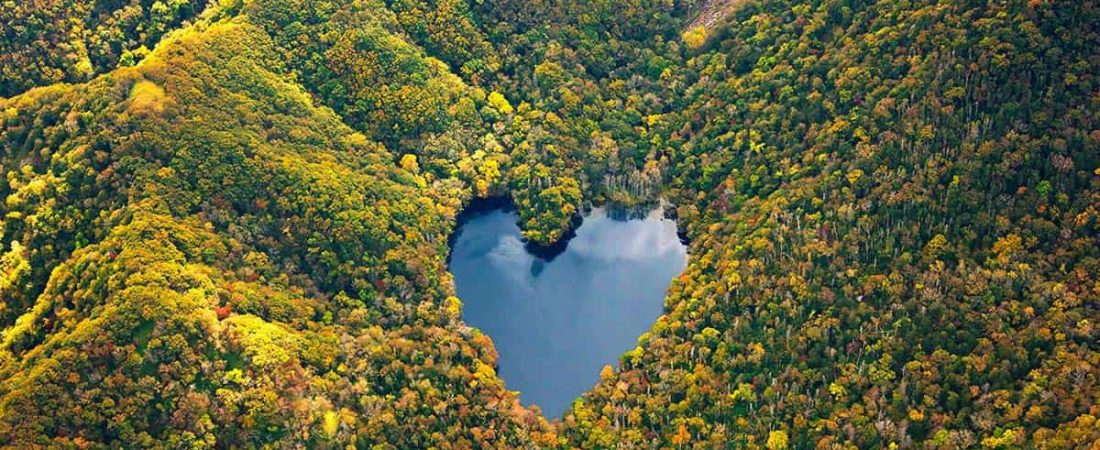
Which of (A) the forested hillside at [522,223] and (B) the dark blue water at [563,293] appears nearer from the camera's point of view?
(A) the forested hillside at [522,223]

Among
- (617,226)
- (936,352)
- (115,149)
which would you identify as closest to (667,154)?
(617,226)

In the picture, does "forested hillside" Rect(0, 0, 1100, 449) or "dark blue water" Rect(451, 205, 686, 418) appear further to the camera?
"dark blue water" Rect(451, 205, 686, 418)

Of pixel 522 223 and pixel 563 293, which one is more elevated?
pixel 522 223

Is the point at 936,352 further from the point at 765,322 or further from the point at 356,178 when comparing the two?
the point at 356,178

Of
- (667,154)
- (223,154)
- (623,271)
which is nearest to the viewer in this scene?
(223,154)
